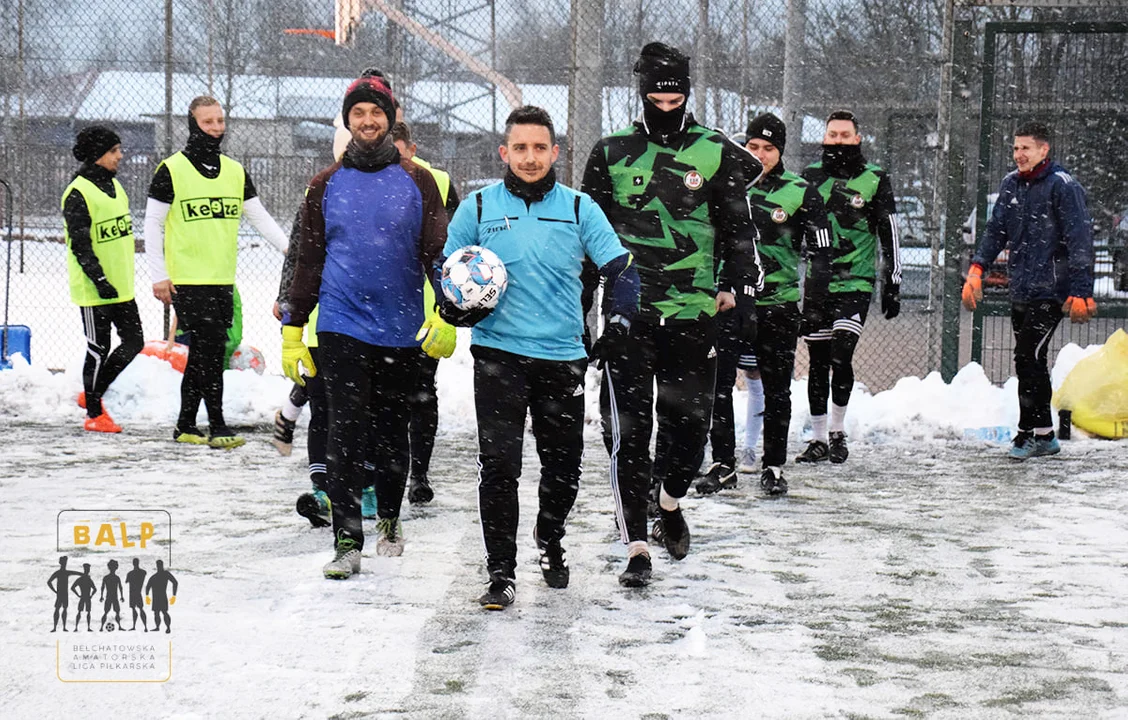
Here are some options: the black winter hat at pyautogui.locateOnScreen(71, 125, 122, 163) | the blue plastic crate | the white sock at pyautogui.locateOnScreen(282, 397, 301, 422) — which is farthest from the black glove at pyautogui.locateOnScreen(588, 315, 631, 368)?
the blue plastic crate

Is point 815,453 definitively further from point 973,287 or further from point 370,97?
point 370,97

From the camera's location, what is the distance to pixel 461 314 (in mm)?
4664

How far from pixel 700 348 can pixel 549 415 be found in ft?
2.50

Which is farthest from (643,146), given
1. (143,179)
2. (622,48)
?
(143,179)

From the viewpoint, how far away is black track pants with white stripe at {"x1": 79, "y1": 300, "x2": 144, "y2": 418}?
844 centimetres

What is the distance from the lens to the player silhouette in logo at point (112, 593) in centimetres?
455

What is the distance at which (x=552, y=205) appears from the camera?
4832 millimetres

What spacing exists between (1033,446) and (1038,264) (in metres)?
1.08

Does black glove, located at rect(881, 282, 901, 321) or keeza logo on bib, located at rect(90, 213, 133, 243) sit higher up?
keeza logo on bib, located at rect(90, 213, 133, 243)

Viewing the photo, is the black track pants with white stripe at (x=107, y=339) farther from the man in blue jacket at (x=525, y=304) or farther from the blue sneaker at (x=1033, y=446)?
the blue sneaker at (x=1033, y=446)

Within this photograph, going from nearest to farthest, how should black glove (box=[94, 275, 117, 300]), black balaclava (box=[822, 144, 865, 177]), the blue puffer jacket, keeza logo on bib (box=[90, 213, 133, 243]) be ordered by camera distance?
black balaclava (box=[822, 144, 865, 177]) → the blue puffer jacket → black glove (box=[94, 275, 117, 300]) → keeza logo on bib (box=[90, 213, 133, 243])

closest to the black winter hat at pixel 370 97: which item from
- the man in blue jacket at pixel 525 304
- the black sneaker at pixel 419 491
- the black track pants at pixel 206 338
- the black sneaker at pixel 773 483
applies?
the man in blue jacket at pixel 525 304

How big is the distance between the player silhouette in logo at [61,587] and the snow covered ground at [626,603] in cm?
5

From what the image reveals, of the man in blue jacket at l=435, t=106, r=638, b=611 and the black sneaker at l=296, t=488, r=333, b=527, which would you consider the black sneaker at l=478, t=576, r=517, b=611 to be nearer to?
the man in blue jacket at l=435, t=106, r=638, b=611
